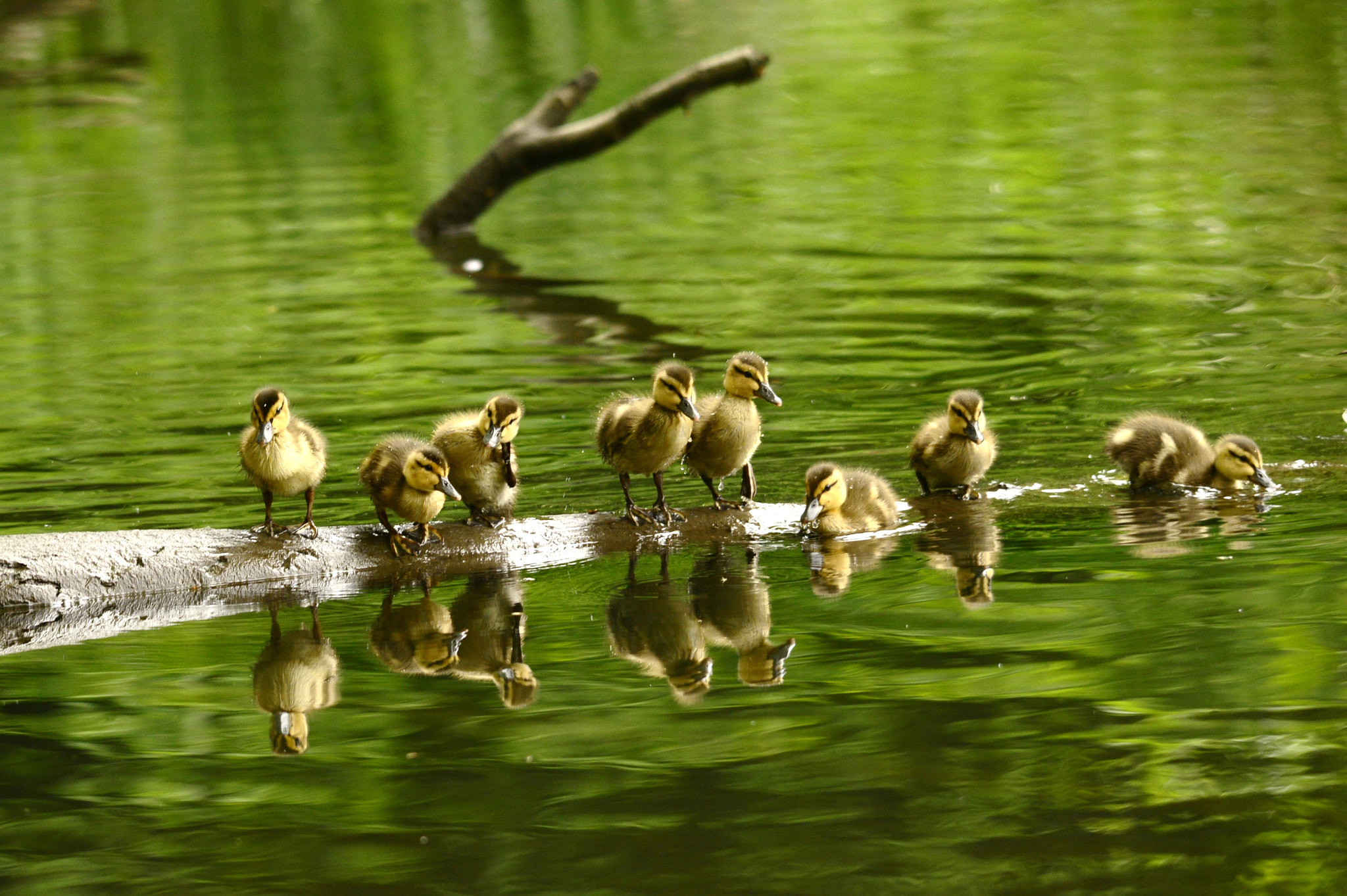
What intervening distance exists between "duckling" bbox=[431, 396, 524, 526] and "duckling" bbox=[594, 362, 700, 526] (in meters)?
0.42

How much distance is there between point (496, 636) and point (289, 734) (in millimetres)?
1016

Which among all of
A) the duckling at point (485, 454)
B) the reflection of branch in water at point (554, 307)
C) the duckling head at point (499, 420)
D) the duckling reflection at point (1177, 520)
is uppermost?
the duckling head at point (499, 420)

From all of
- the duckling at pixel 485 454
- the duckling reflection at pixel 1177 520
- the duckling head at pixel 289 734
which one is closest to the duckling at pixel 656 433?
the duckling at pixel 485 454

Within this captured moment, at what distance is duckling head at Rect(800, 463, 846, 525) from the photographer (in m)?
6.70

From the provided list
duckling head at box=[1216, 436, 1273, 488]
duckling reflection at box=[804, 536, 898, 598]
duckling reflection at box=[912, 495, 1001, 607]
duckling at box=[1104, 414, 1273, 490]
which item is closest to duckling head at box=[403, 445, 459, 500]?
duckling reflection at box=[804, 536, 898, 598]

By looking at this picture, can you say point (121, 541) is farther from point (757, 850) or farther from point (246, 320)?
point (246, 320)

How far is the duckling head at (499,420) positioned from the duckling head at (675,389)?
520 millimetres

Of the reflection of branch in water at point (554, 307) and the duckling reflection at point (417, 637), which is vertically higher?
the duckling reflection at point (417, 637)

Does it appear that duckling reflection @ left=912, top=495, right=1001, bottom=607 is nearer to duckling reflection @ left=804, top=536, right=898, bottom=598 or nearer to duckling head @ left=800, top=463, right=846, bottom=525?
duckling reflection @ left=804, top=536, right=898, bottom=598

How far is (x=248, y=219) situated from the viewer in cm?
1723

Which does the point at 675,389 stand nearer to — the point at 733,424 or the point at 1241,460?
the point at 733,424

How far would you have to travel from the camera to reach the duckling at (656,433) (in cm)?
654

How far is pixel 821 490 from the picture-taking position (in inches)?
264

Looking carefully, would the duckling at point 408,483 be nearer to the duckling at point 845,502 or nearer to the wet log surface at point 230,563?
the wet log surface at point 230,563
